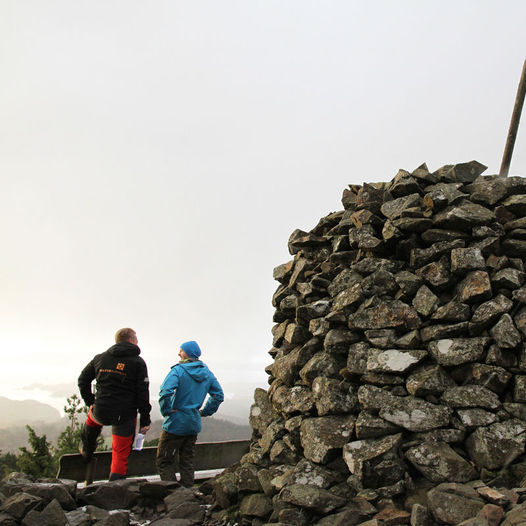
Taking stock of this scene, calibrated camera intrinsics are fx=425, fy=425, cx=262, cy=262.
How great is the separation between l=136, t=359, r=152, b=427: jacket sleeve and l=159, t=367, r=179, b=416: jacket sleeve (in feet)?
0.61

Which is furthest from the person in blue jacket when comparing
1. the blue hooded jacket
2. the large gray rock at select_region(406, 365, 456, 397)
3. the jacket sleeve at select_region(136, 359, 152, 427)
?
the large gray rock at select_region(406, 365, 456, 397)

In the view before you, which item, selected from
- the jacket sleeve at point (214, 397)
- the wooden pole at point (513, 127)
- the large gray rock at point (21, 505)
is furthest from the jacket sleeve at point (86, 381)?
the wooden pole at point (513, 127)

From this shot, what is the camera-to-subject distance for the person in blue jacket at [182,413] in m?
6.23

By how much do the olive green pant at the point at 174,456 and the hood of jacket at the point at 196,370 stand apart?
879mm

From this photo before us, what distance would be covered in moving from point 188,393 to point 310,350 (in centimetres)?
198

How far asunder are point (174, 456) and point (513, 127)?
7260 millimetres

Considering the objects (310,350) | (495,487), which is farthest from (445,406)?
(310,350)

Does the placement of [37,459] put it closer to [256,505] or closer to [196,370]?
[196,370]

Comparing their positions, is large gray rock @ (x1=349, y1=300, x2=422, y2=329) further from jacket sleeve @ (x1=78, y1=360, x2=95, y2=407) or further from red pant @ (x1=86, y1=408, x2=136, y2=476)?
jacket sleeve @ (x1=78, y1=360, x2=95, y2=407)

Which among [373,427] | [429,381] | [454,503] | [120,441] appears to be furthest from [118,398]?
[454,503]

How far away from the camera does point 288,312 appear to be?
22.1ft

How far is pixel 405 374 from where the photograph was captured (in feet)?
16.2

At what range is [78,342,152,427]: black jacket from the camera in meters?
5.92

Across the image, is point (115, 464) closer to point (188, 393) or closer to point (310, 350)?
point (188, 393)
